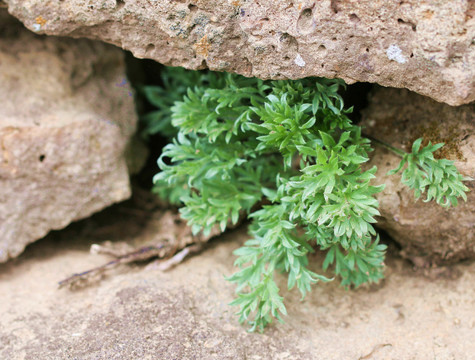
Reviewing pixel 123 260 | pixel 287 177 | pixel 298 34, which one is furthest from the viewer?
pixel 123 260

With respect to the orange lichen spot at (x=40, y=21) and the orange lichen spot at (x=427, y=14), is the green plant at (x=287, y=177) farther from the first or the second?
the orange lichen spot at (x=40, y=21)

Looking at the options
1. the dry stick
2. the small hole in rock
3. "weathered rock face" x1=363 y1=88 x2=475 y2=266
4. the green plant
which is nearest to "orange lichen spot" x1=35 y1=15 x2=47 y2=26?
the small hole in rock

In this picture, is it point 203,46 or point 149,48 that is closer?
point 203,46

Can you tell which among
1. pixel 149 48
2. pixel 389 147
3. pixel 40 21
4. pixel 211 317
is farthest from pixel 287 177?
pixel 40 21

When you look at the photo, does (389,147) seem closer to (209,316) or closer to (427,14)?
(427,14)

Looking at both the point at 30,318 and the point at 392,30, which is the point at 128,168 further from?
the point at 392,30

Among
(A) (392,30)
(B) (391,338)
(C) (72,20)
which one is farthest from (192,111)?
(B) (391,338)

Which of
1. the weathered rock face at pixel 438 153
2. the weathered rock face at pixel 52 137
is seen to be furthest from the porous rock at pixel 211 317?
the weathered rock face at pixel 52 137
